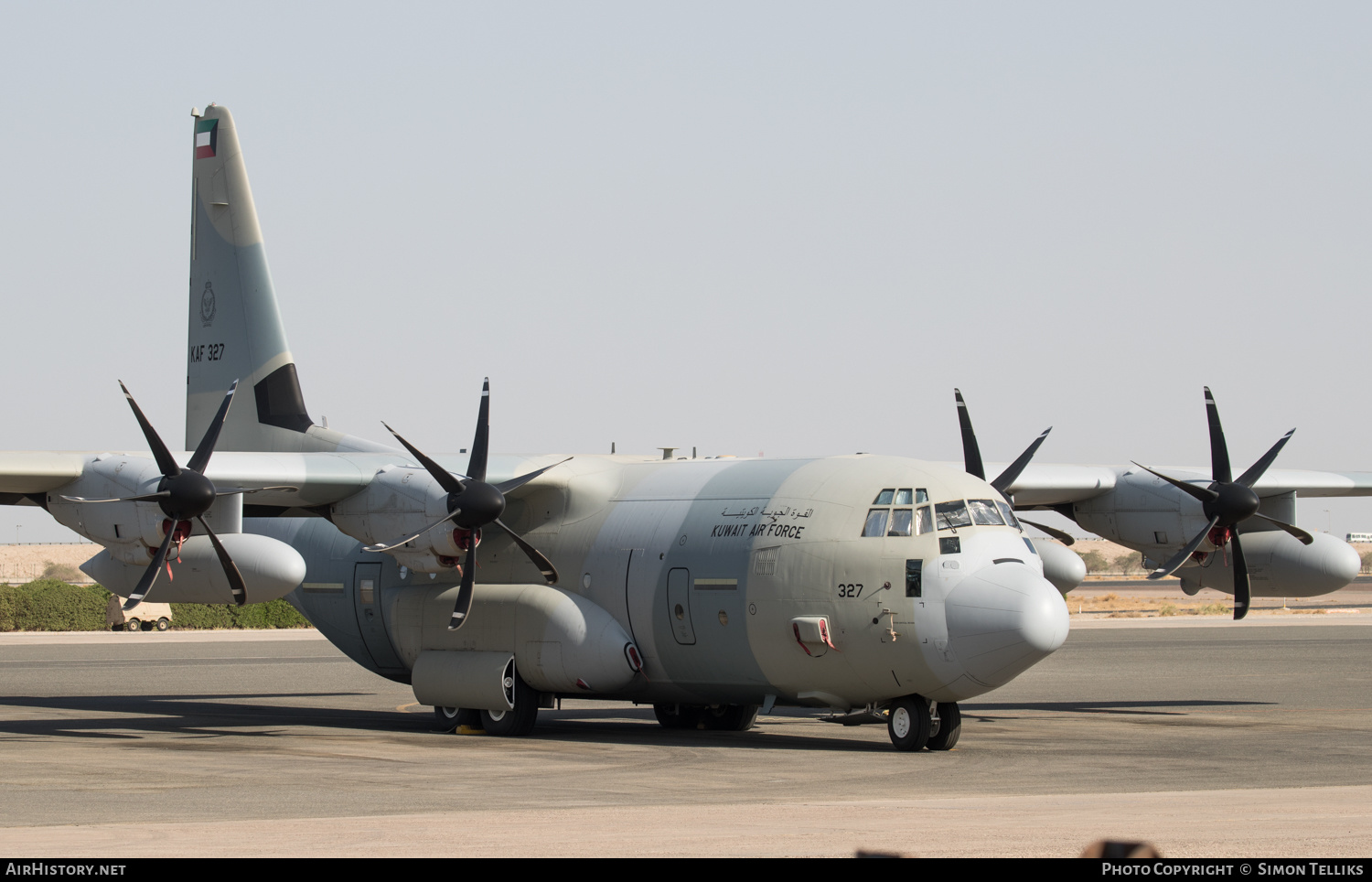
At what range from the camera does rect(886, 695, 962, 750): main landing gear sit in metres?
20.0

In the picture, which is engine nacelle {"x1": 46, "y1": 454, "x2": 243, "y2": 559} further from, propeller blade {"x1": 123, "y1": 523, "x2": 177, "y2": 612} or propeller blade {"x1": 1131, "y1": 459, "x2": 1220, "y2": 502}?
propeller blade {"x1": 1131, "y1": 459, "x2": 1220, "y2": 502}

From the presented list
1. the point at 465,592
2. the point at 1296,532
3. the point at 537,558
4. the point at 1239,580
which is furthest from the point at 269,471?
the point at 1296,532

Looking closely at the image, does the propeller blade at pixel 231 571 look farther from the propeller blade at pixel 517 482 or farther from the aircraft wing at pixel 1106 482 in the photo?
the aircraft wing at pixel 1106 482

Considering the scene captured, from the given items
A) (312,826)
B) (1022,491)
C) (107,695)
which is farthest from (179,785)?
(107,695)

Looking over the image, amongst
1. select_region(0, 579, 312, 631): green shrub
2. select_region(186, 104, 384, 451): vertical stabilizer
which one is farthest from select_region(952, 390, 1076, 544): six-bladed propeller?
select_region(0, 579, 312, 631): green shrub

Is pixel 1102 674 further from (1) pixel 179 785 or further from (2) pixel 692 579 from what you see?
(1) pixel 179 785

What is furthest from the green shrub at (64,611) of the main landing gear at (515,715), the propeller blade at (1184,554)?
the propeller blade at (1184,554)

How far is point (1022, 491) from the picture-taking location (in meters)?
26.3

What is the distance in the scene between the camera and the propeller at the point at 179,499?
20.7 metres

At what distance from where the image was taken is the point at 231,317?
Answer: 28.7 meters

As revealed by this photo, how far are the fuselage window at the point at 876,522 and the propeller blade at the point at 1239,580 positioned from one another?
835 centimetres

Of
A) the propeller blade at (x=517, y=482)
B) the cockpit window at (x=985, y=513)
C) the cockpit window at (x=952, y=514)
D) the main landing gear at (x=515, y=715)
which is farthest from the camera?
the main landing gear at (x=515, y=715)

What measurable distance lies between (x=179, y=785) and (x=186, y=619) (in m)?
46.6

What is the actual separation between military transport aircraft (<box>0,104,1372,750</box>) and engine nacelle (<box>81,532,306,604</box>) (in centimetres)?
4
